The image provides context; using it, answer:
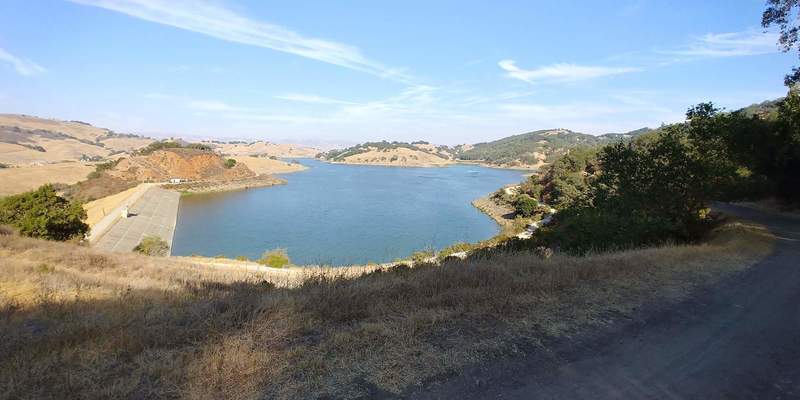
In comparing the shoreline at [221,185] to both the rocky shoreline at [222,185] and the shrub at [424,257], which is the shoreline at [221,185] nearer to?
the rocky shoreline at [222,185]

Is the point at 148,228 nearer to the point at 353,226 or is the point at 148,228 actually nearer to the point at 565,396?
the point at 353,226

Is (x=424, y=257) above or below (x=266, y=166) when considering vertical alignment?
above

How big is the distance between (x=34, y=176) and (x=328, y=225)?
74.4 meters

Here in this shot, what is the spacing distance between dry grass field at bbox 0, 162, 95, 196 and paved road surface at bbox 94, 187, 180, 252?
23.0m

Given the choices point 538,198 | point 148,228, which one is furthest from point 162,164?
point 538,198

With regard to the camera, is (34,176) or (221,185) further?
(221,185)

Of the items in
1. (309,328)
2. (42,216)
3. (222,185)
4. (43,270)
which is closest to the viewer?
(309,328)

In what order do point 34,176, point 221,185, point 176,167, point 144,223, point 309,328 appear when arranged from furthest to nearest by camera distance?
1. point 176,167
2. point 221,185
3. point 34,176
4. point 144,223
5. point 309,328

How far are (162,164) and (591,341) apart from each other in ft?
374

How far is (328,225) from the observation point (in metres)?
54.0

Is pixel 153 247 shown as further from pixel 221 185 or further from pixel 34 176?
pixel 34 176

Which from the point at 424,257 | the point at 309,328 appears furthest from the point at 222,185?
the point at 309,328

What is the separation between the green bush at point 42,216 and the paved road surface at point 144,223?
3.98m

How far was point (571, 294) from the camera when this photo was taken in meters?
6.10
